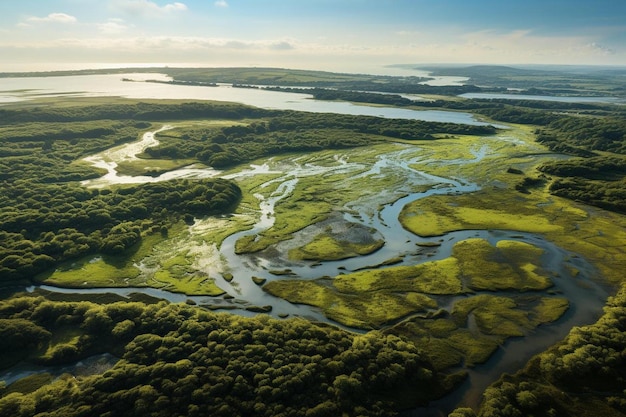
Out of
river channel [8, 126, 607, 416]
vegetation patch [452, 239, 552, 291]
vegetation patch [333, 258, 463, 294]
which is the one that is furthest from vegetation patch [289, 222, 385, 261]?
vegetation patch [452, 239, 552, 291]

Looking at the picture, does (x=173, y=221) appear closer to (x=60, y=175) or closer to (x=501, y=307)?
(x=60, y=175)

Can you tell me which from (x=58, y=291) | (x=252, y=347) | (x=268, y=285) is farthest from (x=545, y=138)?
(x=58, y=291)

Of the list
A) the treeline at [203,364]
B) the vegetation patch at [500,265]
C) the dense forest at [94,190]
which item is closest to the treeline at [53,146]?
the dense forest at [94,190]

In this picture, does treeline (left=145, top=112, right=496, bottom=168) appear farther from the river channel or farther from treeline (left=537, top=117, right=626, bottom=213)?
treeline (left=537, top=117, right=626, bottom=213)

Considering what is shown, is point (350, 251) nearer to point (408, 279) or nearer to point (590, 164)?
point (408, 279)

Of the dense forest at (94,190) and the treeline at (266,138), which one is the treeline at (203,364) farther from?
the treeline at (266,138)
